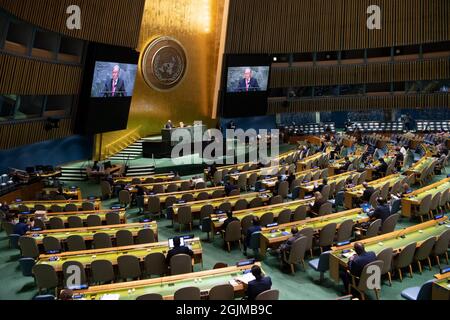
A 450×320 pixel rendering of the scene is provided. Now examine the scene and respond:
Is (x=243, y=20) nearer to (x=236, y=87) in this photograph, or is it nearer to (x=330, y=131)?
(x=236, y=87)

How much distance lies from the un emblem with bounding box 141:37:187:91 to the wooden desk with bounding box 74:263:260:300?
18339 millimetres

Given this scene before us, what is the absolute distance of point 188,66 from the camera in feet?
83.9

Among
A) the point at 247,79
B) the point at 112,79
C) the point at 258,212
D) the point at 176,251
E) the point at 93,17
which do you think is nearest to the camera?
the point at 176,251

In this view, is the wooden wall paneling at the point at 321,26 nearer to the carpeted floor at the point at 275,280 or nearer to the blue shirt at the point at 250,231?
the blue shirt at the point at 250,231

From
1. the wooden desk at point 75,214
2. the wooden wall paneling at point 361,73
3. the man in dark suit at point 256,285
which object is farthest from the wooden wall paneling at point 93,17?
the wooden wall paneling at point 361,73

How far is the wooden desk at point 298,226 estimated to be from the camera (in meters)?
8.94

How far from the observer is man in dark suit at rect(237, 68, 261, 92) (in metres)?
24.9

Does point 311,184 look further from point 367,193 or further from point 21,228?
point 21,228

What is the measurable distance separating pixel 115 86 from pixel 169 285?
47.9ft

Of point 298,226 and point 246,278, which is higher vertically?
point 298,226

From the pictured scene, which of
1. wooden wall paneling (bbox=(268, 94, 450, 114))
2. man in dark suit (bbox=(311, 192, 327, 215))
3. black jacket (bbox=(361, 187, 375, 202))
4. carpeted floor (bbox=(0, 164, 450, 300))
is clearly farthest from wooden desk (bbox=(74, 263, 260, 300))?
wooden wall paneling (bbox=(268, 94, 450, 114))

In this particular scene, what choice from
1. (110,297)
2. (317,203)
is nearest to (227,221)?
(317,203)

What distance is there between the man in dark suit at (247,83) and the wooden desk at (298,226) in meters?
15.8
